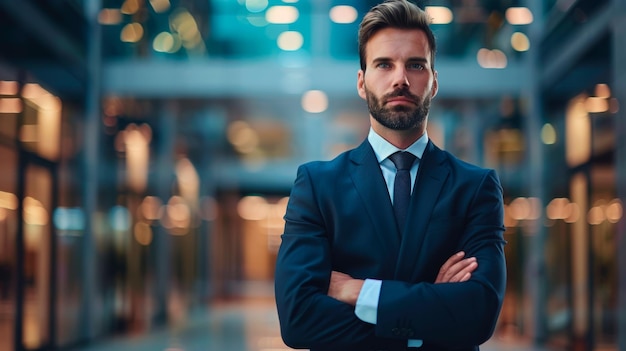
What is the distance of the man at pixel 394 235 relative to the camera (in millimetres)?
1876

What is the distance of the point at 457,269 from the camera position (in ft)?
6.27

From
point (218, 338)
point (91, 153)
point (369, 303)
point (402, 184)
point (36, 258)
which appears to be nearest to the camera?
point (369, 303)

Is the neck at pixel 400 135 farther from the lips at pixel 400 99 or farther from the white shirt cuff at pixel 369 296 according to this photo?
the white shirt cuff at pixel 369 296

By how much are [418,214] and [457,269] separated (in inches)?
6.3

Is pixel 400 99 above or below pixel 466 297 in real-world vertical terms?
above

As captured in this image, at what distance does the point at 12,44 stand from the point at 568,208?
701 cm

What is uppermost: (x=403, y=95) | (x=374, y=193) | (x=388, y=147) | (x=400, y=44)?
(x=400, y=44)

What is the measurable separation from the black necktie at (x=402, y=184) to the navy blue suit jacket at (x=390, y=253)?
0.03 m

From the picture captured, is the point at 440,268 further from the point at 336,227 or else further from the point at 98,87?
the point at 98,87

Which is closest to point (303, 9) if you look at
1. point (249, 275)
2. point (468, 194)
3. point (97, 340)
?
point (97, 340)

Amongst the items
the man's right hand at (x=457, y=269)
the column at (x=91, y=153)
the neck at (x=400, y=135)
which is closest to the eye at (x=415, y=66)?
the neck at (x=400, y=135)

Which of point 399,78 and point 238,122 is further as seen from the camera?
point 238,122

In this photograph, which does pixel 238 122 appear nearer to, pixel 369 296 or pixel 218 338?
pixel 218 338

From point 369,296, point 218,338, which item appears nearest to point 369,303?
point 369,296
